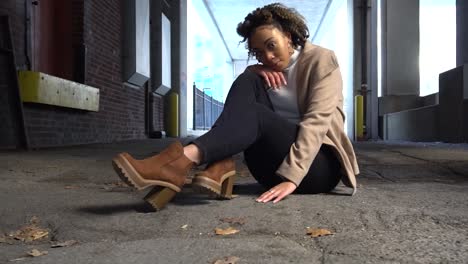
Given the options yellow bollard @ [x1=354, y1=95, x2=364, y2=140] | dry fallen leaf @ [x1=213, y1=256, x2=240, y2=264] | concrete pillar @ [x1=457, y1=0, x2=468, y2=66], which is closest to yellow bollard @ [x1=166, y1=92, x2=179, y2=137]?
yellow bollard @ [x1=354, y1=95, x2=364, y2=140]

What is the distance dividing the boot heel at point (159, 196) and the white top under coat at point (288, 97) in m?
0.60

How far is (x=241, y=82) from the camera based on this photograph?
2.12 meters

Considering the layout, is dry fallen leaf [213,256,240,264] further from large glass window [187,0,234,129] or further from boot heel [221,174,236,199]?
large glass window [187,0,234,129]

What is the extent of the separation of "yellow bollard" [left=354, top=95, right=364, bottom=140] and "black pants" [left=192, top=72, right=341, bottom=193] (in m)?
9.71

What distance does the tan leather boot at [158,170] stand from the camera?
1731 millimetres

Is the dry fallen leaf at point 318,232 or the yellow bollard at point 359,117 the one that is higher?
the yellow bollard at point 359,117

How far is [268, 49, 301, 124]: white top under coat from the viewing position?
85.2 inches

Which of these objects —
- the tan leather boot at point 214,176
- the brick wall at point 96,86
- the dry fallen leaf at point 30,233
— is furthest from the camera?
the brick wall at point 96,86

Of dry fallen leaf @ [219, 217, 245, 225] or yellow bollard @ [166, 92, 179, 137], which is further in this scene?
yellow bollard @ [166, 92, 179, 137]

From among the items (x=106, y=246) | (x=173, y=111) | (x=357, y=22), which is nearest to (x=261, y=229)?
(x=106, y=246)

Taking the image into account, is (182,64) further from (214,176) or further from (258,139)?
(214,176)

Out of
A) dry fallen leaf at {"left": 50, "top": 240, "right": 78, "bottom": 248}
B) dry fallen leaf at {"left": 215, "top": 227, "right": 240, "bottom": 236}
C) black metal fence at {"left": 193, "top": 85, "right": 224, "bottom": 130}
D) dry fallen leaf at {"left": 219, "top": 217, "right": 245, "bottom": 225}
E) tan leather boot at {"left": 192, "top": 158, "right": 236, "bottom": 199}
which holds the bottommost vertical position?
dry fallen leaf at {"left": 50, "top": 240, "right": 78, "bottom": 248}

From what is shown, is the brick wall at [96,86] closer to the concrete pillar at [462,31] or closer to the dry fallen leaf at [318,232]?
the dry fallen leaf at [318,232]

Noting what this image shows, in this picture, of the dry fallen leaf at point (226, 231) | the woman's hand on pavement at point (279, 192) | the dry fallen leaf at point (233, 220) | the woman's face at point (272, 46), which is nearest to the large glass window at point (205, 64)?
the woman's face at point (272, 46)
